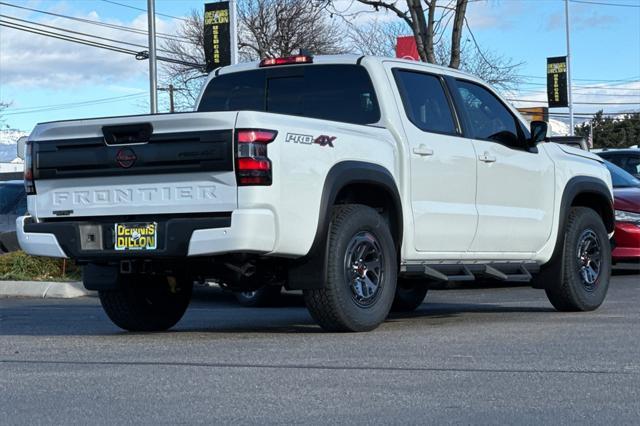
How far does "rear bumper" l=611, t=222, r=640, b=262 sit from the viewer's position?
15.2 metres

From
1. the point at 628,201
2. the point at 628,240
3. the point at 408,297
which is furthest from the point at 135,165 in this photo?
the point at 628,201

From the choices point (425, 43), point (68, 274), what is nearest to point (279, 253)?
point (68, 274)

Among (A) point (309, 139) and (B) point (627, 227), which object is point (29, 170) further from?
(B) point (627, 227)

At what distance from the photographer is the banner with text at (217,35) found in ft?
70.6

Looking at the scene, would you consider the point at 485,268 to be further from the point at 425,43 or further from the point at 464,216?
the point at 425,43

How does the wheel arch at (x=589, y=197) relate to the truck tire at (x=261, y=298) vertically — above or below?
above

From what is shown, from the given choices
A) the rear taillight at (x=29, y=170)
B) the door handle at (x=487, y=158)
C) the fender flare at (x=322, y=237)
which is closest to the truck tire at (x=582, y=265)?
the door handle at (x=487, y=158)

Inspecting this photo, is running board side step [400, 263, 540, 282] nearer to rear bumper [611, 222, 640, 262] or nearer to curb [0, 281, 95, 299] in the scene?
rear bumper [611, 222, 640, 262]

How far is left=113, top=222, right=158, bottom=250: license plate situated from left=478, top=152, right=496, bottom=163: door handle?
295 centimetres

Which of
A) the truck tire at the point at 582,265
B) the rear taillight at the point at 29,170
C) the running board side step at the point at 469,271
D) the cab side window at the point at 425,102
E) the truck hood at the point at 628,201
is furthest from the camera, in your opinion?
the truck hood at the point at 628,201

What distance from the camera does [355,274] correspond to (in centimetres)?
839

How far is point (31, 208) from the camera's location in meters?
8.54

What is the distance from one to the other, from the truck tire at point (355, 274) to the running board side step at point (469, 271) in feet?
1.30

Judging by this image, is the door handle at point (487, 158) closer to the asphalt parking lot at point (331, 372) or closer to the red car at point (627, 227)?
the asphalt parking lot at point (331, 372)
